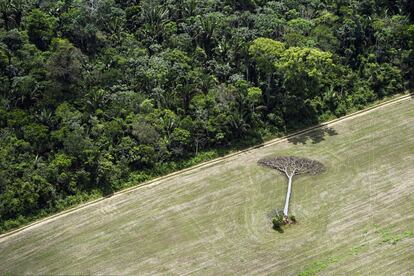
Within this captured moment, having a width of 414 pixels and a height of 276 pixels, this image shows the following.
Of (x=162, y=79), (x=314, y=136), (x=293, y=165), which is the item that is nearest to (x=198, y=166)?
(x=293, y=165)

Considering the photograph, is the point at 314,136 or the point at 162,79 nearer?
the point at 314,136

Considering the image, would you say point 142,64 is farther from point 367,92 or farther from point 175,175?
point 367,92

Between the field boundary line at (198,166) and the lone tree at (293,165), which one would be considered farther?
the lone tree at (293,165)

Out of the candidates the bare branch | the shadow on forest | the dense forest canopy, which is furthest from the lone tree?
the dense forest canopy

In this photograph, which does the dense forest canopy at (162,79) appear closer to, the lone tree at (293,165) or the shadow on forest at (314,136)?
the shadow on forest at (314,136)

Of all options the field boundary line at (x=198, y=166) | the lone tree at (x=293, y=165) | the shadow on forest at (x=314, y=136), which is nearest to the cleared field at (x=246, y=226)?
the field boundary line at (x=198, y=166)

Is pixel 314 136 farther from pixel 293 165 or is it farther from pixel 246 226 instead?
pixel 246 226
